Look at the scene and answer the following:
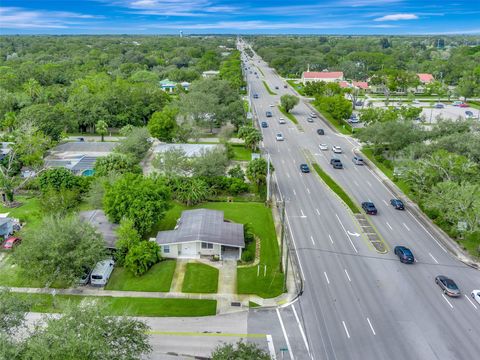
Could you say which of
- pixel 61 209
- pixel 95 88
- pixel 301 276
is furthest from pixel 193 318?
pixel 95 88

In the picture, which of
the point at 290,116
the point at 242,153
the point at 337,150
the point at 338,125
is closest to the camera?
the point at 242,153

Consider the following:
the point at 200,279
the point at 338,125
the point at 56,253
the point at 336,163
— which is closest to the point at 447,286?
the point at 200,279

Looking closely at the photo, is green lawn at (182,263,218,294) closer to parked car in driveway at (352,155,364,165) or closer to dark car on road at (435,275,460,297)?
dark car on road at (435,275,460,297)

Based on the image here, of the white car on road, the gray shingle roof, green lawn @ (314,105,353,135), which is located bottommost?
green lawn @ (314,105,353,135)

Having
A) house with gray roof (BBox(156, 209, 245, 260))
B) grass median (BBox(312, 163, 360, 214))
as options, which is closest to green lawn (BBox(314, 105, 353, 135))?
grass median (BBox(312, 163, 360, 214))

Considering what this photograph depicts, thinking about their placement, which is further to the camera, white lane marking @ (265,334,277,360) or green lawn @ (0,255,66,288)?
green lawn @ (0,255,66,288)

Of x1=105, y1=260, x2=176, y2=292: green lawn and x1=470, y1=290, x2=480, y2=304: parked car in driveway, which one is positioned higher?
→ x1=470, y1=290, x2=480, y2=304: parked car in driveway

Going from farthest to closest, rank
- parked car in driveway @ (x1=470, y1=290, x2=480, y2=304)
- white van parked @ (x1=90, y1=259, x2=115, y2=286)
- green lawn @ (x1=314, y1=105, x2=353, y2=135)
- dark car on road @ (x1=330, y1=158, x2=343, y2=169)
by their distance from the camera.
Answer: green lawn @ (x1=314, y1=105, x2=353, y2=135) < dark car on road @ (x1=330, y1=158, x2=343, y2=169) < white van parked @ (x1=90, y1=259, x2=115, y2=286) < parked car in driveway @ (x1=470, y1=290, x2=480, y2=304)

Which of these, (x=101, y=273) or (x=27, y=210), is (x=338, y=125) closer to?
(x=27, y=210)
